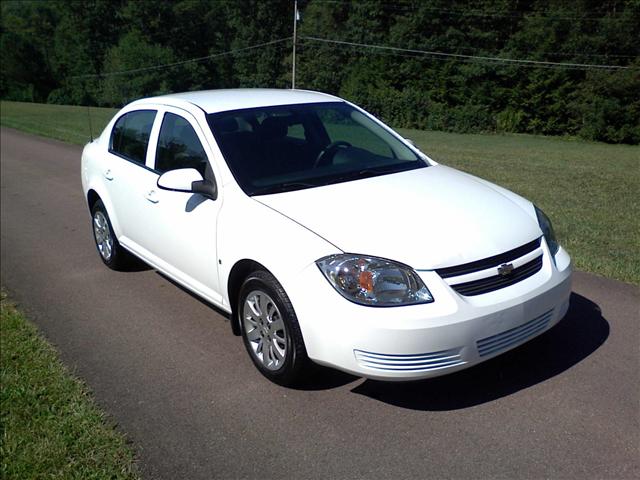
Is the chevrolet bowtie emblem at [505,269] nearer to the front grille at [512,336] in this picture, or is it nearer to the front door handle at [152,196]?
the front grille at [512,336]

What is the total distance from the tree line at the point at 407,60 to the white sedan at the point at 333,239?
40.4 metres

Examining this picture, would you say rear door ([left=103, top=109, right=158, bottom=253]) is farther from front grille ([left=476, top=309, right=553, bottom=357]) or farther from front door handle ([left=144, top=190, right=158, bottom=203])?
front grille ([left=476, top=309, right=553, bottom=357])

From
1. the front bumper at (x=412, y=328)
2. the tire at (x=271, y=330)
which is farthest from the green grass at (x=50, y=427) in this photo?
the front bumper at (x=412, y=328)

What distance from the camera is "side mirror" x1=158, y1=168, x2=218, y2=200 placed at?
4250 mm

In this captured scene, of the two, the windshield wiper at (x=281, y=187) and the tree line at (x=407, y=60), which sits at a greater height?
the windshield wiper at (x=281, y=187)

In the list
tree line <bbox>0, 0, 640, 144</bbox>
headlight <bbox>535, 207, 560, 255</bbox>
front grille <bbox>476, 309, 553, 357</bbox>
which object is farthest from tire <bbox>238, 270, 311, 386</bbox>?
tree line <bbox>0, 0, 640, 144</bbox>

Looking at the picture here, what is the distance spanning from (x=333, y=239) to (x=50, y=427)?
74.1 inches

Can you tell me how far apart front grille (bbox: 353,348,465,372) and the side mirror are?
1583mm

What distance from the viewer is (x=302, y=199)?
398 cm

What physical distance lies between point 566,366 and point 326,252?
1.80 metres

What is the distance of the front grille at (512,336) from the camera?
3447mm

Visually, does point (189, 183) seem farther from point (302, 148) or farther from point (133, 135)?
point (133, 135)

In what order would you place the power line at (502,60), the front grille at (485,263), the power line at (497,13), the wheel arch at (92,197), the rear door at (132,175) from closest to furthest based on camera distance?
the front grille at (485,263) → the rear door at (132,175) → the wheel arch at (92,197) → the power line at (502,60) → the power line at (497,13)

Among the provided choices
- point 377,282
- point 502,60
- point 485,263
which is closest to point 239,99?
point 377,282
